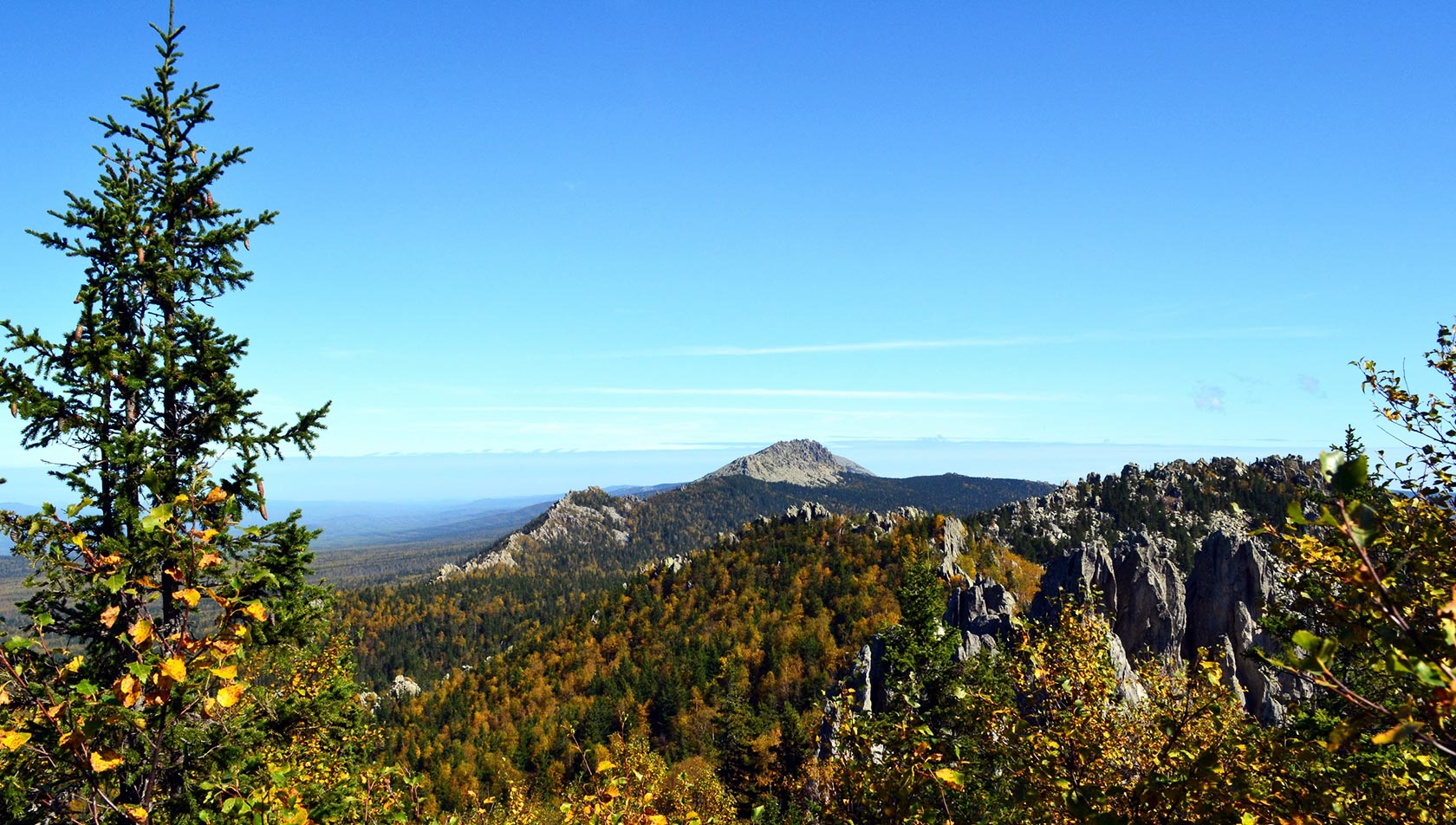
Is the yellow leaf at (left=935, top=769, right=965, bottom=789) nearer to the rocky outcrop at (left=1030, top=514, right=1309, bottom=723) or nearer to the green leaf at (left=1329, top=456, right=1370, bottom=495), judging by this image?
the green leaf at (left=1329, top=456, right=1370, bottom=495)

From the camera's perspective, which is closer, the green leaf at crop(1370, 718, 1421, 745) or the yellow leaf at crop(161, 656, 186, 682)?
the green leaf at crop(1370, 718, 1421, 745)

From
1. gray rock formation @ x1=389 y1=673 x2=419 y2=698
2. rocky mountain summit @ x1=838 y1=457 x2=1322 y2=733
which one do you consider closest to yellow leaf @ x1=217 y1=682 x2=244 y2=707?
rocky mountain summit @ x1=838 y1=457 x2=1322 y2=733

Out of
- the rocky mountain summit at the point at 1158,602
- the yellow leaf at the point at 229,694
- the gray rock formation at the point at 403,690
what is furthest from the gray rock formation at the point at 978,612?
the gray rock formation at the point at 403,690

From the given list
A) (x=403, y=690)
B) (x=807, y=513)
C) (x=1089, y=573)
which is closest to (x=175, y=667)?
(x=1089, y=573)

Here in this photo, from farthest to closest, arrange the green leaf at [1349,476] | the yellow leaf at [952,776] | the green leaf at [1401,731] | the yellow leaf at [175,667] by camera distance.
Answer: the yellow leaf at [952,776]
the yellow leaf at [175,667]
the green leaf at [1401,731]
the green leaf at [1349,476]

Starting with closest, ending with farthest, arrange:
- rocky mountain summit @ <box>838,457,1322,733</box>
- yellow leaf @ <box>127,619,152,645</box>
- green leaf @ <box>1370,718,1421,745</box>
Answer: green leaf @ <box>1370,718,1421,745</box> → yellow leaf @ <box>127,619,152,645</box> → rocky mountain summit @ <box>838,457,1322,733</box>

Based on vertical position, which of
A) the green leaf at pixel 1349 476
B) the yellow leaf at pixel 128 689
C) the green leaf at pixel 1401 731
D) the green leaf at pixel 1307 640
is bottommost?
the yellow leaf at pixel 128 689

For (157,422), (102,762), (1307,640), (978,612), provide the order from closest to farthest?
(1307,640) < (102,762) < (157,422) < (978,612)

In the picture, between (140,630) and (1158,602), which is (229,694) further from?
(1158,602)

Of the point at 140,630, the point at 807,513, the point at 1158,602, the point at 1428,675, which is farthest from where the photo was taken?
the point at 807,513

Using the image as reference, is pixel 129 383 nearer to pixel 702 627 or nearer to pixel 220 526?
pixel 220 526

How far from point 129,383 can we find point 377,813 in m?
8.65

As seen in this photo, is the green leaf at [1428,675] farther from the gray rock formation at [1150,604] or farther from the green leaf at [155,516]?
the gray rock formation at [1150,604]

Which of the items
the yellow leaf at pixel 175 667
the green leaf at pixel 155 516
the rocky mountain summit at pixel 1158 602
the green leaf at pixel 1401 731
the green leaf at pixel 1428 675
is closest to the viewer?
the green leaf at pixel 1401 731
